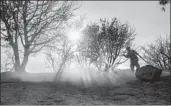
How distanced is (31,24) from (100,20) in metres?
11.2

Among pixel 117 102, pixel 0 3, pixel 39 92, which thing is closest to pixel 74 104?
pixel 117 102

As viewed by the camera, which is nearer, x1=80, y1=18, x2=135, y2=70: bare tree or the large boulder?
the large boulder

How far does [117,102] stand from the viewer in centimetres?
774

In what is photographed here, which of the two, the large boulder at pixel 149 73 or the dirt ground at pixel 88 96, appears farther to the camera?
the large boulder at pixel 149 73

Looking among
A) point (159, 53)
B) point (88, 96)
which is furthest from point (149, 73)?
point (159, 53)

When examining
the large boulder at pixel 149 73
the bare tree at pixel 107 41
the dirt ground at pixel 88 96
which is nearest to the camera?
the dirt ground at pixel 88 96

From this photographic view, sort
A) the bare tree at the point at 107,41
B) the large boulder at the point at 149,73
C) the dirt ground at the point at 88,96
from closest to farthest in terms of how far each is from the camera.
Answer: the dirt ground at the point at 88,96, the large boulder at the point at 149,73, the bare tree at the point at 107,41

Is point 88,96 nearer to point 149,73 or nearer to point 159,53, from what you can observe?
point 149,73

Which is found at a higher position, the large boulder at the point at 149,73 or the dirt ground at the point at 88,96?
the large boulder at the point at 149,73

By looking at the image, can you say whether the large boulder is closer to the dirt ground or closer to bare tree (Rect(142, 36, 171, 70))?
the dirt ground

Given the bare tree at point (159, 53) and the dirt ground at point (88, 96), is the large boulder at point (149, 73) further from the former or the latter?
the bare tree at point (159, 53)

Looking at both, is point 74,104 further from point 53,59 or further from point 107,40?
point 53,59

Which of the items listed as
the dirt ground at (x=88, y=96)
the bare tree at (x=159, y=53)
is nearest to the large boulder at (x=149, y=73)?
the dirt ground at (x=88, y=96)

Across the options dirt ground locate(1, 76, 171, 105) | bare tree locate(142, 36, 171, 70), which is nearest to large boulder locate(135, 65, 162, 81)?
dirt ground locate(1, 76, 171, 105)
